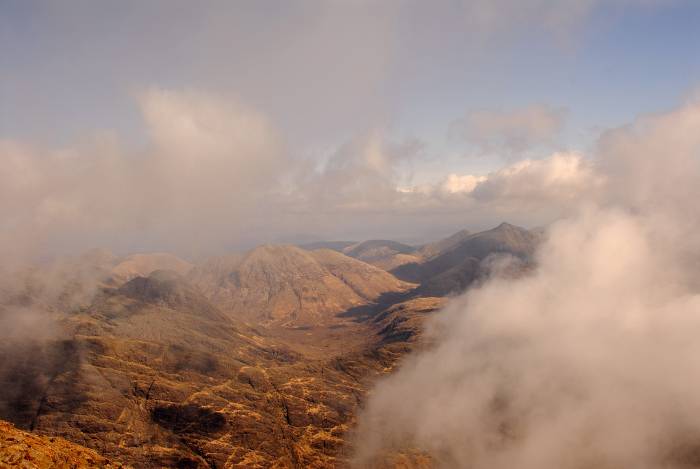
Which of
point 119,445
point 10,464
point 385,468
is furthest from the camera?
point 385,468

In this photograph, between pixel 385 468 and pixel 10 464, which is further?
pixel 385 468

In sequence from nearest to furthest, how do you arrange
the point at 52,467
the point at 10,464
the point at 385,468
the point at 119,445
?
the point at 10,464, the point at 52,467, the point at 119,445, the point at 385,468

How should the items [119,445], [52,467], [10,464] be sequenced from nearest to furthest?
[10,464]
[52,467]
[119,445]

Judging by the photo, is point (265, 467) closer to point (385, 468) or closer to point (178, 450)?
point (178, 450)

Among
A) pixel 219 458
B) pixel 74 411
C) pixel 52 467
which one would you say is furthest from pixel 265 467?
pixel 52 467

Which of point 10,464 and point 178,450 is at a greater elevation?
point 10,464

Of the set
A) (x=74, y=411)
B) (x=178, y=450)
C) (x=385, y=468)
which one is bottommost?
(x=385, y=468)

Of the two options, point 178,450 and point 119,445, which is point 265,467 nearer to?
point 178,450

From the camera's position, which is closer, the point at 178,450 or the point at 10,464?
the point at 10,464

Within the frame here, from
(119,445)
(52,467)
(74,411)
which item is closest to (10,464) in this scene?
(52,467)
